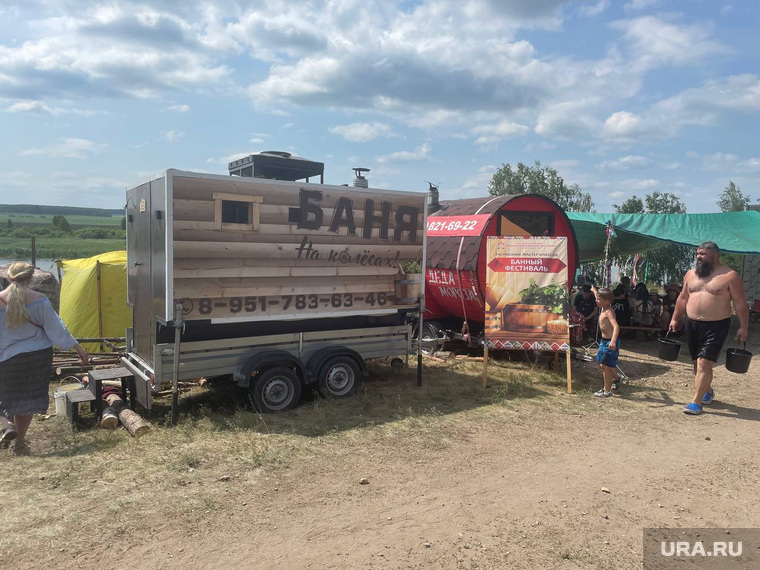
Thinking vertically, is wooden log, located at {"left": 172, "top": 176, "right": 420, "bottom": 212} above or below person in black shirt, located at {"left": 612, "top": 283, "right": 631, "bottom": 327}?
above

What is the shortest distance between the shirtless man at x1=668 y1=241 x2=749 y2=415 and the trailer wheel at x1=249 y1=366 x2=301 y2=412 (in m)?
4.85

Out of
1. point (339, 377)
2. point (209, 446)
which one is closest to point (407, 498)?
point (209, 446)

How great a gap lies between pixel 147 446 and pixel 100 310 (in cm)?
461

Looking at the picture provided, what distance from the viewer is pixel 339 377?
7.28 metres

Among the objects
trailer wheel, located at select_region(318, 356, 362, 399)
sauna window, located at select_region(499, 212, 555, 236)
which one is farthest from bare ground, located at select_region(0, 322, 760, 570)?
sauna window, located at select_region(499, 212, 555, 236)

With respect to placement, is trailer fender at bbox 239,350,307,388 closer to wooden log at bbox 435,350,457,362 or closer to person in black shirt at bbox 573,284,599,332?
wooden log at bbox 435,350,457,362

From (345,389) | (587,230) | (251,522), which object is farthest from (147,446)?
(587,230)

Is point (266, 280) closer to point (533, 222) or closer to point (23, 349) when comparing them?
point (23, 349)

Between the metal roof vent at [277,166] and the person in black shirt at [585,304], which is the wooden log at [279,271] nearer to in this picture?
the metal roof vent at [277,166]

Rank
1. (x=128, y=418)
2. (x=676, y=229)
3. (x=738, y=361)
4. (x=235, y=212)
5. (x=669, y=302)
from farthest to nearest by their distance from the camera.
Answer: (x=676, y=229)
(x=669, y=302)
(x=738, y=361)
(x=235, y=212)
(x=128, y=418)

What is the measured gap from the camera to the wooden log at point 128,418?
571 centimetres

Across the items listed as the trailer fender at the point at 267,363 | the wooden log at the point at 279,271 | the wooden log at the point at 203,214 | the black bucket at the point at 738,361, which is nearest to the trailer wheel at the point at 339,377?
the trailer fender at the point at 267,363

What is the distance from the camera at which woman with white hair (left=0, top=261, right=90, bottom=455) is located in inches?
205

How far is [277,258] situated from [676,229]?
11620 mm
